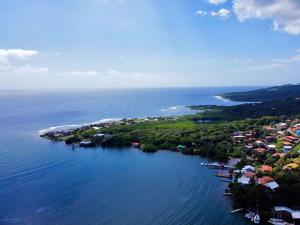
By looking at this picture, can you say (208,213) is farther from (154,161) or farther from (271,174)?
(154,161)

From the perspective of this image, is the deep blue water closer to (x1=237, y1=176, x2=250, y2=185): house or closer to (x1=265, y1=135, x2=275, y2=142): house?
(x1=237, y1=176, x2=250, y2=185): house

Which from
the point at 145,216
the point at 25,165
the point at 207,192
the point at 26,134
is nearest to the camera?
the point at 145,216

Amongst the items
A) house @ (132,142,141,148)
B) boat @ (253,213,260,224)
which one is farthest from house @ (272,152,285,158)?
house @ (132,142,141,148)

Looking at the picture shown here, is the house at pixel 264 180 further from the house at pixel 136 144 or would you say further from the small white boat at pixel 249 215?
the house at pixel 136 144

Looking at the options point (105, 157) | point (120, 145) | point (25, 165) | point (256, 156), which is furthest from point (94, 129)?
point (256, 156)

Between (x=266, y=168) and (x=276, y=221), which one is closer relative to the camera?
(x=276, y=221)

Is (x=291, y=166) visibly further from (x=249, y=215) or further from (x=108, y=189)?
(x=108, y=189)

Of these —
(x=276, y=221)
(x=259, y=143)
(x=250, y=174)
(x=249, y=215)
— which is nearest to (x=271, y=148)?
(x=259, y=143)

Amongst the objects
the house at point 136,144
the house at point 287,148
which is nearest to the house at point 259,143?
the house at point 287,148
